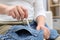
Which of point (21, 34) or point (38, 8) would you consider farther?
point (38, 8)

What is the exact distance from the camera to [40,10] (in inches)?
30.7

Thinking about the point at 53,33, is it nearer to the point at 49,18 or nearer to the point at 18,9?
the point at 18,9

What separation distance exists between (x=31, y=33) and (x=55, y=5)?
2.05m

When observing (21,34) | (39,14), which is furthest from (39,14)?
(21,34)

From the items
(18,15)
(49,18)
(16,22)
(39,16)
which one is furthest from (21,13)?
(49,18)

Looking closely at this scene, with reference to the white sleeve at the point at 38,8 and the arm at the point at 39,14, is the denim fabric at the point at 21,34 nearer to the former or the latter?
the arm at the point at 39,14

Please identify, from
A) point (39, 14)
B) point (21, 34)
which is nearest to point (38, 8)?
point (39, 14)

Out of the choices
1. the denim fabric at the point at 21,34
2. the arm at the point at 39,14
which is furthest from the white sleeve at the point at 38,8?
the denim fabric at the point at 21,34

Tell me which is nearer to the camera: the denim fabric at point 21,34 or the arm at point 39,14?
the denim fabric at point 21,34

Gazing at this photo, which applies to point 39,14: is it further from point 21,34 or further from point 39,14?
point 21,34

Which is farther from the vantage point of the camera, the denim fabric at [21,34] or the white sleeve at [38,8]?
the white sleeve at [38,8]

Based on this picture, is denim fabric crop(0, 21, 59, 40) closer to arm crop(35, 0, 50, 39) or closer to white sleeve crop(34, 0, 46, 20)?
arm crop(35, 0, 50, 39)

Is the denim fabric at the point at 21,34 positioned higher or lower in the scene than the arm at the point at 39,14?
lower

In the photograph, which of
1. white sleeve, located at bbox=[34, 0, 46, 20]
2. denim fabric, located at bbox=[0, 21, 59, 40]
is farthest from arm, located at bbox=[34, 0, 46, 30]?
denim fabric, located at bbox=[0, 21, 59, 40]
